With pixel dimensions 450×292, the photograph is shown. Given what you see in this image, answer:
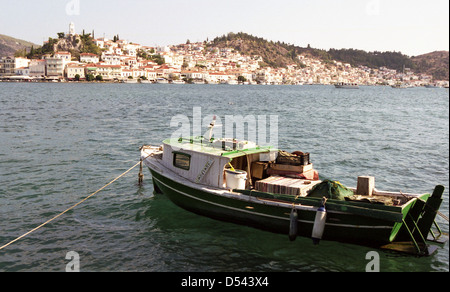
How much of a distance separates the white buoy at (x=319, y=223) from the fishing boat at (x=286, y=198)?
0.09 feet

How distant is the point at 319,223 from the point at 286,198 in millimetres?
1320

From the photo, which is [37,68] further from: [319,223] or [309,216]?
[319,223]

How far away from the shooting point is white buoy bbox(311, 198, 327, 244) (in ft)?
37.7

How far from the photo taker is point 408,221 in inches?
467

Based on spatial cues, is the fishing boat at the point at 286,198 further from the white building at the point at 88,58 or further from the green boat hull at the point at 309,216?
the white building at the point at 88,58

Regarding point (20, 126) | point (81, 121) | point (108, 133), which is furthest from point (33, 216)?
point (81, 121)

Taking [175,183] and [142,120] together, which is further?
[142,120]

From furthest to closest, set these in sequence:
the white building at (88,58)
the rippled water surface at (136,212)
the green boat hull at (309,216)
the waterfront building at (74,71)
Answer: the white building at (88,58) < the waterfront building at (74,71) < the rippled water surface at (136,212) < the green boat hull at (309,216)

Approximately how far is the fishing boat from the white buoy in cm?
3

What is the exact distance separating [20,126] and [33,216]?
2519 centimetres

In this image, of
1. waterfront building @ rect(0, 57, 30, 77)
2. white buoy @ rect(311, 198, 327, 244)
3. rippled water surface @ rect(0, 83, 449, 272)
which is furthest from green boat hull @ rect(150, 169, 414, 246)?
waterfront building @ rect(0, 57, 30, 77)

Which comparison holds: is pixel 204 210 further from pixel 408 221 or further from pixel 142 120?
pixel 142 120

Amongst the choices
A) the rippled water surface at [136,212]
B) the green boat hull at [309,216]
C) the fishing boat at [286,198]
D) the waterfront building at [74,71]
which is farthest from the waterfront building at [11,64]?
the green boat hull at [309,216]

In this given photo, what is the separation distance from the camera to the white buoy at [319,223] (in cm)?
1150
